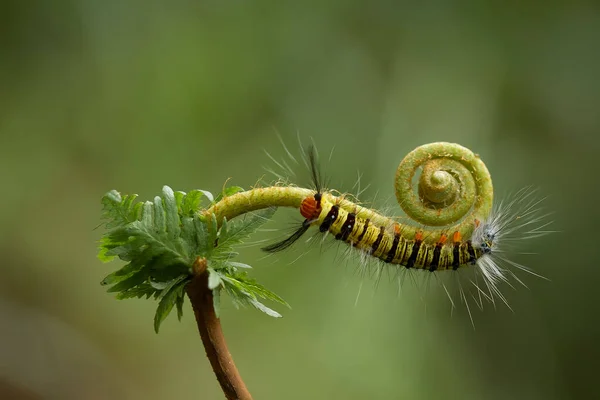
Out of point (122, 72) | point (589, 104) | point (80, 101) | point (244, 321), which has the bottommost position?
point (244, 321)

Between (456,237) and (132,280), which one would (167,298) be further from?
(456,237)

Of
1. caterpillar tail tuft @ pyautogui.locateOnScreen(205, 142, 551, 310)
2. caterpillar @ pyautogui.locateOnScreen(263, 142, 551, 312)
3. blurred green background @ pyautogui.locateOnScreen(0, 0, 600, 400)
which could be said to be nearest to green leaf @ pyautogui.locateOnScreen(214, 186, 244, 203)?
caterpillar tail tuft @ pyautogui.locateOnScreen(205, 142, 551, 310)

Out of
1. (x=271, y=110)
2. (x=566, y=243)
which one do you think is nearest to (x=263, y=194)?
(x=271, y=110)

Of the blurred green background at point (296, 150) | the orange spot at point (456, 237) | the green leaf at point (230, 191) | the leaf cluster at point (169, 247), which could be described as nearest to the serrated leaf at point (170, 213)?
the leaf cluster at point (169, 247)

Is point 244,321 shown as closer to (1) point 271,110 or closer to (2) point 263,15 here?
(1) point 271,110

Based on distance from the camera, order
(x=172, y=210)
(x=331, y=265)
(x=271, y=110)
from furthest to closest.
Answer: (x=271, y=110) < (x=331, y=265) < (x=172, y=210)

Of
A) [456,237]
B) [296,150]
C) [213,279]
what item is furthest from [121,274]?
[296,150]

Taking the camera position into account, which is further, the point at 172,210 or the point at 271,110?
the point at 271,110

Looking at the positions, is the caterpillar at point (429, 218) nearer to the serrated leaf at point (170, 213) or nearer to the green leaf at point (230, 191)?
the green leaf at point (230, 191)
